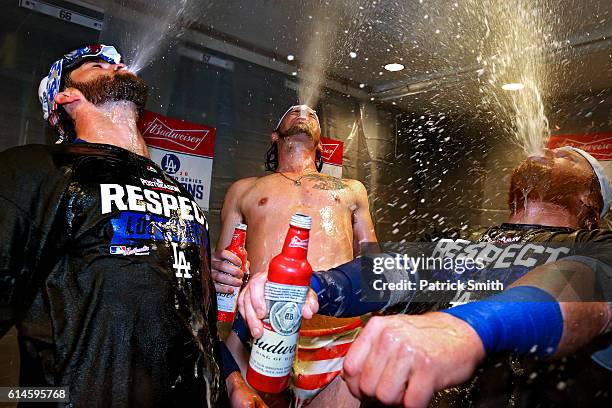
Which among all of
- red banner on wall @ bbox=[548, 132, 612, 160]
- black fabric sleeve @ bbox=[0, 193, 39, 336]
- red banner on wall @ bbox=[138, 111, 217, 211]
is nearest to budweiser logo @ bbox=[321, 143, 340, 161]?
red banner on wall @ bbox=[138, 111, 217, 211]

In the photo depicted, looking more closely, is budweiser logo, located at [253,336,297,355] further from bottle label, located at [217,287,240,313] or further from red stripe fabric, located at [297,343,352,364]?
red stripe fabric, located at [297,343,352,364]

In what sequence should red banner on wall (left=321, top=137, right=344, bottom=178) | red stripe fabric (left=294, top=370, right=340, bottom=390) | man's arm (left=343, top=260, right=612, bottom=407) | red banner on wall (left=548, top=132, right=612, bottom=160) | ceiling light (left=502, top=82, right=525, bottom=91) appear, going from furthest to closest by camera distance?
ceiling light (left=502, top=82, right=525, bottom=91) < red banner on wall (left=321, top=137, right=344, bottom=178) < red banner on wall (left=548, top=132, right=612, bottom=160) < red stripe fabric (left=294, top=370, right=340, bottom=390) < man's arm (left=343, top=260, right=612, bottom=407)

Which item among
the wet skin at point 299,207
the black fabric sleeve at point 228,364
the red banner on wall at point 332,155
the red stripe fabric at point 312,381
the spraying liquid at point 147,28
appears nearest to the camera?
the black fabric sleeve at point 228,364

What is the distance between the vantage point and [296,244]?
3.05ft

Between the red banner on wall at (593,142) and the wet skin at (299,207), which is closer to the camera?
the wet skin at (299,207)

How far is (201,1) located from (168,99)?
91cm

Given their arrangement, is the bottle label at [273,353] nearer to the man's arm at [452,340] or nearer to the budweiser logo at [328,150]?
the man's arm at [452,340]

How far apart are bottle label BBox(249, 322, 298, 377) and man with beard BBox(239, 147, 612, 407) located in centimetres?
4

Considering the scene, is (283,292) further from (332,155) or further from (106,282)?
(332,155)

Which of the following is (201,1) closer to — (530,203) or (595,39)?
(530,203)

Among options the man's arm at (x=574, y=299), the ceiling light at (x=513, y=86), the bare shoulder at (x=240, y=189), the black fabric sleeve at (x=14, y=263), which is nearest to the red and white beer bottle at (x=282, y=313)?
the man's arm at (x=574, y=299)

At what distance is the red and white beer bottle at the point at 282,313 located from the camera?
902mm

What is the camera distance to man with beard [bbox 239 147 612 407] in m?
0.66

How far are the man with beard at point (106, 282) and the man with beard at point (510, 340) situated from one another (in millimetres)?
571
